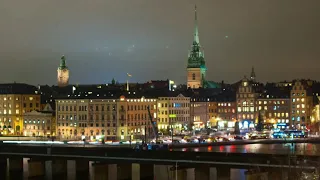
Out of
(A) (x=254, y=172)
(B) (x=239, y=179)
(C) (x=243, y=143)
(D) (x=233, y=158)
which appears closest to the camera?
(A) (x=254, y=172)

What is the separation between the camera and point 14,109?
401 feet

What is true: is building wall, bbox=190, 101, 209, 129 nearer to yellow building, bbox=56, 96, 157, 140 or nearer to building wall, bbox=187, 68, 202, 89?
yellow building, bbox=56, 96, 157, 140

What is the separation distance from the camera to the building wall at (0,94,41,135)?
4712 inches

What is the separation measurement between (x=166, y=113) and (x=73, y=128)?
19.9 meters

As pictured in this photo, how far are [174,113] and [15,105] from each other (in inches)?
1133

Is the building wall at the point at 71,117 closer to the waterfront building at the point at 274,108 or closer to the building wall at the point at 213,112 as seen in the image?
the waterfront building at the point at 274,108

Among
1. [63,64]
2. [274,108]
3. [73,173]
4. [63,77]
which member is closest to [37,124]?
[274,108]

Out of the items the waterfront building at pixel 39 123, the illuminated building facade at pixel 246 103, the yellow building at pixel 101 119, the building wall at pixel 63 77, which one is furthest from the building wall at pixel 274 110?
the building wall at pixel 63 77

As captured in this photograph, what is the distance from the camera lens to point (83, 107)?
4326 inches

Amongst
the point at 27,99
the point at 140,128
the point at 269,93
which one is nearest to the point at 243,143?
the point at 140,128

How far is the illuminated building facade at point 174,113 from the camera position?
400ft

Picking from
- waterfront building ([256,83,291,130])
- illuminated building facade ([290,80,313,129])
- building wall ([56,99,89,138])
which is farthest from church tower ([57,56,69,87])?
illuminated building facade ([290,80,313,129])

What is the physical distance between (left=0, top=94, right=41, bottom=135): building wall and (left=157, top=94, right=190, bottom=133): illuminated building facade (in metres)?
23.0

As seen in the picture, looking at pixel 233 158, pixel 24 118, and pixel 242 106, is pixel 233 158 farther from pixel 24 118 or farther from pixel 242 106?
pixel 242 106
